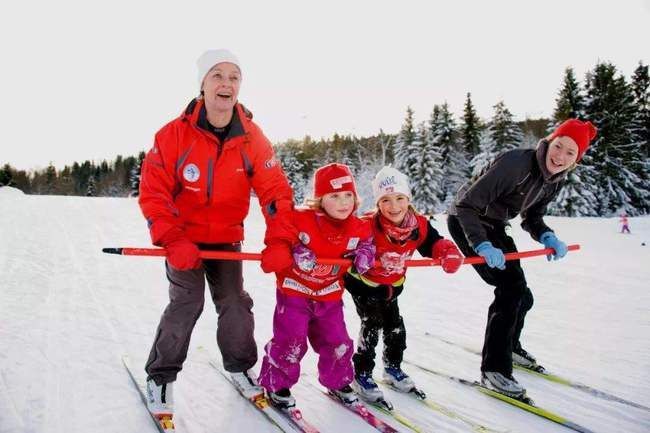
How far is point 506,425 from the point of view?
121 inches

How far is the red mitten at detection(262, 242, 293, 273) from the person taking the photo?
297 cm

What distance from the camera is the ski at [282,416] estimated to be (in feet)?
9.45

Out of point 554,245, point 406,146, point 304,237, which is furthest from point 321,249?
point 406,146

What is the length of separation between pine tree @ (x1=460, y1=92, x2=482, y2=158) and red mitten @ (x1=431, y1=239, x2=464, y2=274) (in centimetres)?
4600

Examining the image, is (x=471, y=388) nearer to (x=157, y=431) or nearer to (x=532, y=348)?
(x=532, y=348)

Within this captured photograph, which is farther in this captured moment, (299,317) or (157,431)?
(299,317)

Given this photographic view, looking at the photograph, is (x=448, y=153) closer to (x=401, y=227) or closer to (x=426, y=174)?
(x=426, y=174)

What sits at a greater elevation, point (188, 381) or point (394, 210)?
point (394, 210)

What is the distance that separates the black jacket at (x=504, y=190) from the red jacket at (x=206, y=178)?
5.13 ft

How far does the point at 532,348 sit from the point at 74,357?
180 inches

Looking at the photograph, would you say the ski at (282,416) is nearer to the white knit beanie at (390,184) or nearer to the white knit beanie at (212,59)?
the white knit beanie at (390,184)

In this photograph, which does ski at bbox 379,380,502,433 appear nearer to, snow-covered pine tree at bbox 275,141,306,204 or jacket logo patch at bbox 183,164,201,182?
jacket logo patch at bbox 183,164,201,182

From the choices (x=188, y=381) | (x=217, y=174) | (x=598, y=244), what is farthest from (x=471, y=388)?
(x=598, y=244)

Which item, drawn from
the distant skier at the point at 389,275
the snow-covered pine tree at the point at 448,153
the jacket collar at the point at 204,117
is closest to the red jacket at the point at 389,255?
the distant skier at the point at 389,275
